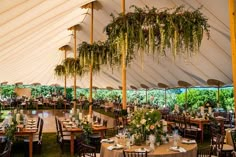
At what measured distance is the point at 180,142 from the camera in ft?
20.6

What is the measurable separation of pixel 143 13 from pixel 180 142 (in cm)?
288

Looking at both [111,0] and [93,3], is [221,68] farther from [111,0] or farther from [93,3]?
[93,3]

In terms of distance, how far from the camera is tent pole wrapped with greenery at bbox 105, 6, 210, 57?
18.1 feet

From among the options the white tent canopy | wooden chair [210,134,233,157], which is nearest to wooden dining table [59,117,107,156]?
the white tent canopy

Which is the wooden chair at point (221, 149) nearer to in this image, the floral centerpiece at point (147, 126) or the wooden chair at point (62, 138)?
the floral centerpiece at point (147, 126)

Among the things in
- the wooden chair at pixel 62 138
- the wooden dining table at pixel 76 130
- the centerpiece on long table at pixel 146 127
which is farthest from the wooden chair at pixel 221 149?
the wooden chair at pixel 62 138

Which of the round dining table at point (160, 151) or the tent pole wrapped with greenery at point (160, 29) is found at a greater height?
the tent pole wrapped with greenery at point (160, 29)

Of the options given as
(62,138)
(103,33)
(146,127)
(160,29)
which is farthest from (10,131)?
(103,33)

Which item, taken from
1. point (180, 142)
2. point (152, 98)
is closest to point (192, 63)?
point (180, 142)

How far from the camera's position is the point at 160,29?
218 inches

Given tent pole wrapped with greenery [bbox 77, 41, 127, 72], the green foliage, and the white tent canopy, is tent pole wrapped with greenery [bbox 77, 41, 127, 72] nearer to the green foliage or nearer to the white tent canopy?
the white tent canopy

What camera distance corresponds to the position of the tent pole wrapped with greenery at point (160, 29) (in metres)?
5.51

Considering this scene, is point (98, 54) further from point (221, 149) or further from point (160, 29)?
point (221, 149)

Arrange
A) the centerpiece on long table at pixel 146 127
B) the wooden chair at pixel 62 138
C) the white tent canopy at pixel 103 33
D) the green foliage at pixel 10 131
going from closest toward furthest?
the centerpiece on long table at pixel 146 127 < the white tent canopy at pixel 103 33 < the green foliage at pixel 10 131 < the wooden chair at pixel 62 138
